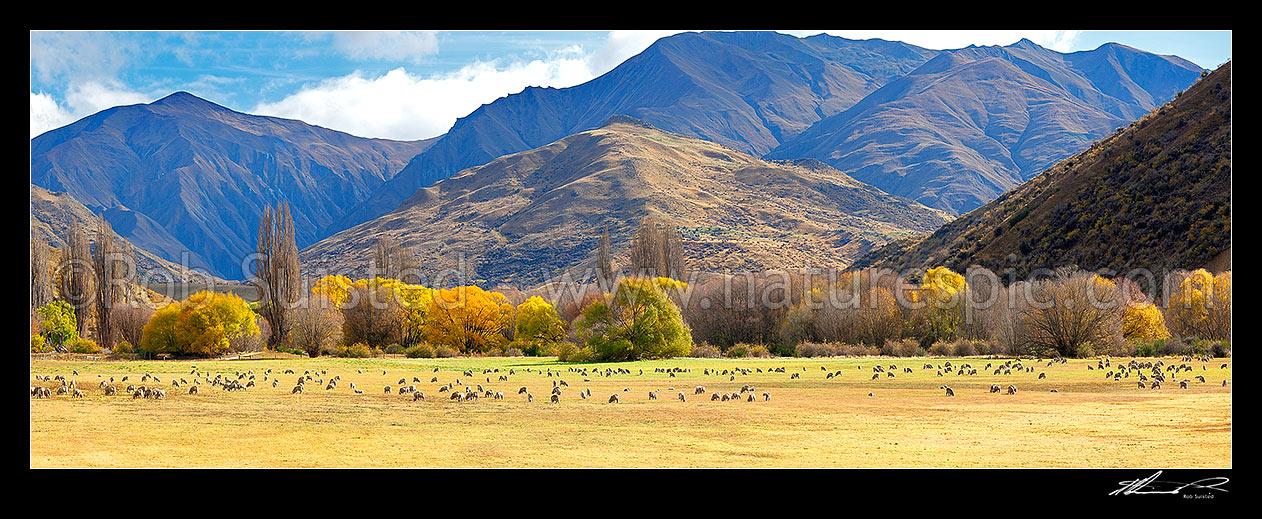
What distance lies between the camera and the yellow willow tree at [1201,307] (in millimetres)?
49969

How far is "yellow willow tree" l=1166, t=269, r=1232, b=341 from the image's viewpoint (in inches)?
1967

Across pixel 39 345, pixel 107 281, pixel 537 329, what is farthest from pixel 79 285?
pixel 537 329

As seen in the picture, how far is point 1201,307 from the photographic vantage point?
51.8 m

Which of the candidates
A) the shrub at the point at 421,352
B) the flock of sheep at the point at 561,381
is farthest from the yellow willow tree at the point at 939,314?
the shrub at the point at 421,352

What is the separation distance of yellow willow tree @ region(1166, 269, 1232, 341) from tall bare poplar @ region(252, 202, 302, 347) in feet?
187

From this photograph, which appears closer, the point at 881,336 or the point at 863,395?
the point at 863,395

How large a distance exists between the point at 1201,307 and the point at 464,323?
4831cm

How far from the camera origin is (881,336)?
6350 cm

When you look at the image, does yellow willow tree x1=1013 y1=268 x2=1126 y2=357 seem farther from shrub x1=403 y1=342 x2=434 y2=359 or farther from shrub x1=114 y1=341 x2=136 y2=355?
shrub x1=114 y1=341 x2=136 y2=355

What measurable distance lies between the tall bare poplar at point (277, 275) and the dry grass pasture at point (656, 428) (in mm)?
39308
